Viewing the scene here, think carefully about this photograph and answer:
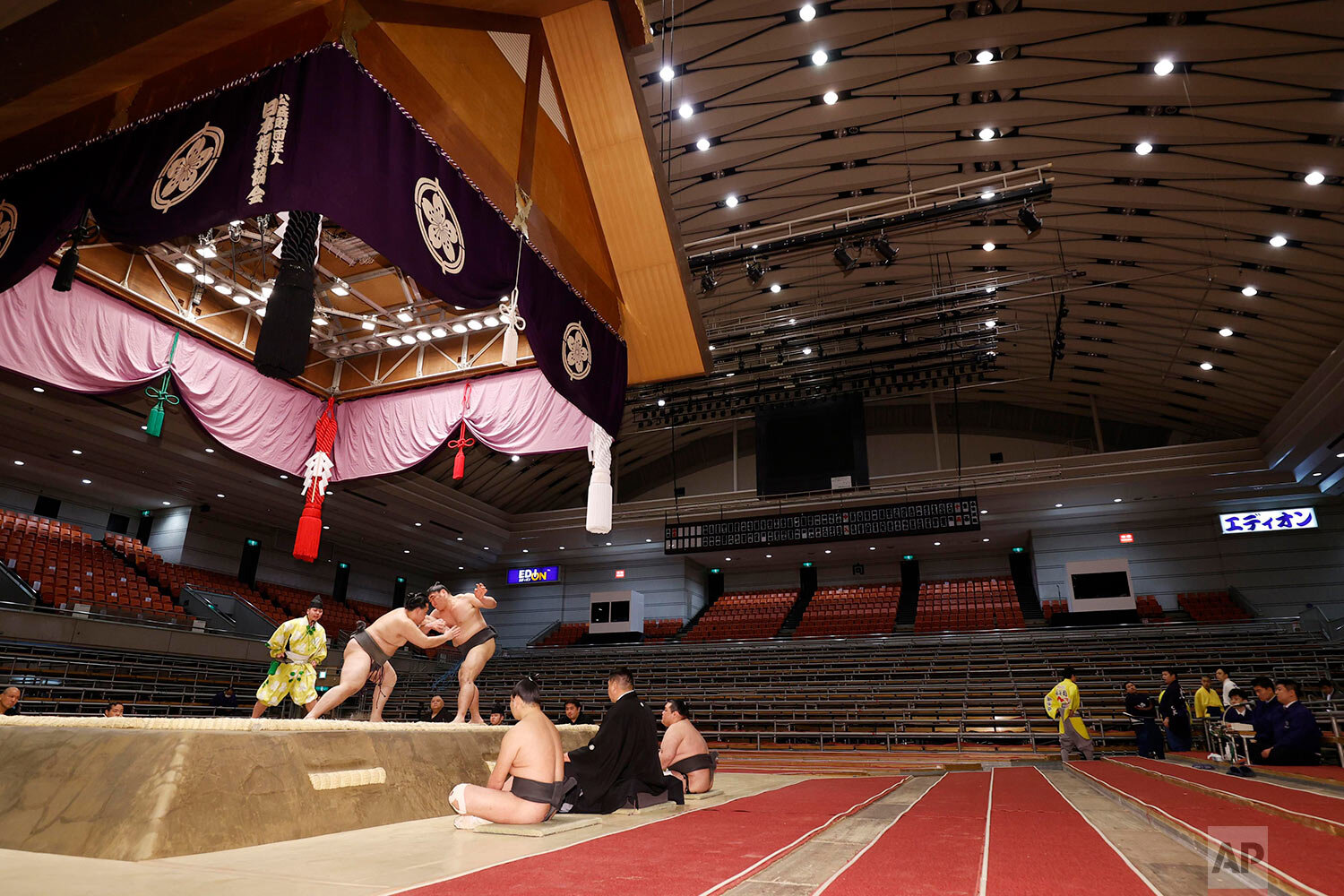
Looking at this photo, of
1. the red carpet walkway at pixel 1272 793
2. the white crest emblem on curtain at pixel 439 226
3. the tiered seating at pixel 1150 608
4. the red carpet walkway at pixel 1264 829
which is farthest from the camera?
the tiered seating at pixel 1150 608

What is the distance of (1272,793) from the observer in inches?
113

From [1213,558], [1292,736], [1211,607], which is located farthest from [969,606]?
[1292,736]

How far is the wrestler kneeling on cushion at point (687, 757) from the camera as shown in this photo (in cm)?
381

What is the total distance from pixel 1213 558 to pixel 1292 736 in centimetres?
1233

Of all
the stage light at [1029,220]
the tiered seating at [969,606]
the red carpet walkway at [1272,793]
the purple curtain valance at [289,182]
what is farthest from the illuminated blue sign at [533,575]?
the purple curtain valance at [289,182]

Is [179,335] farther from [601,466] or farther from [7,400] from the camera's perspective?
[7,400]

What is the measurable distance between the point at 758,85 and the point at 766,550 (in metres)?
10.8

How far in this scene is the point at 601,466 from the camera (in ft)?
15.5

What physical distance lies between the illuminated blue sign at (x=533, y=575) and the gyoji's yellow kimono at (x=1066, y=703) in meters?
13.3

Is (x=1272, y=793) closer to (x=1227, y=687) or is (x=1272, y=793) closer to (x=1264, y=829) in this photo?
(x=1264, y=829)

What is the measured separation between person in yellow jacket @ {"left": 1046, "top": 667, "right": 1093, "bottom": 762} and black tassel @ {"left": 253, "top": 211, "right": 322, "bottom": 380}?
6.64 metres

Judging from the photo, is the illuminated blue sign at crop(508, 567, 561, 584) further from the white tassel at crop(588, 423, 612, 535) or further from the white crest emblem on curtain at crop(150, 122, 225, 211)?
the white crest emblem on curtain at crop(150, 122, 225, 211)

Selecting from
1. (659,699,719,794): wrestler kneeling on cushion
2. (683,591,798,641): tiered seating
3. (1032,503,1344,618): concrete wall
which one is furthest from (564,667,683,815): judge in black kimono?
(1032,503,1344,618): concrete wall

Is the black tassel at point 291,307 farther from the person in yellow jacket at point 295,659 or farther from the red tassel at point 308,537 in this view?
the red tassel at point 308,537
